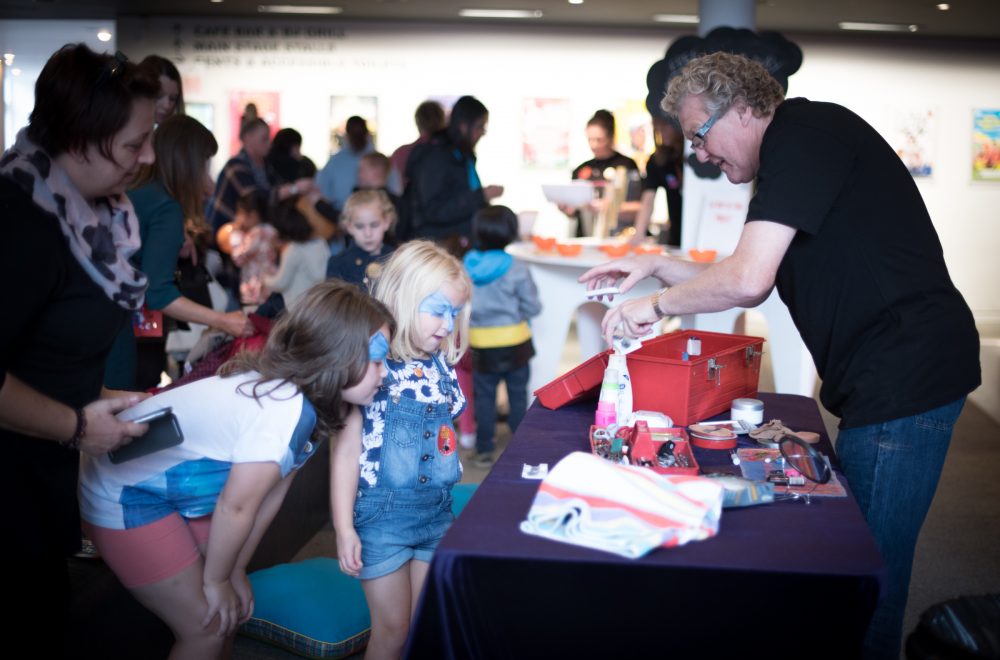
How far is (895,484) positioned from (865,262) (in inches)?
17.8

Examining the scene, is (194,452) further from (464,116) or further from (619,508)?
(464,116)

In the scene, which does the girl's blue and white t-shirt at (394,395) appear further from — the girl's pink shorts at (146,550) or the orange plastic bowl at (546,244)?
the orange plastic bowl at (546,244)

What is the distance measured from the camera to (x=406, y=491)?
83.2 inches

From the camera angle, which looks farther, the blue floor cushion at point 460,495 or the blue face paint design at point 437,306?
the blue floor cushion at point 460,495

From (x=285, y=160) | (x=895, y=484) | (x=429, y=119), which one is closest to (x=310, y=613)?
(x=895, y=484)

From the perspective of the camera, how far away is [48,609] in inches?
65.2

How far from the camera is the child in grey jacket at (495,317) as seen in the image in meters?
4.32

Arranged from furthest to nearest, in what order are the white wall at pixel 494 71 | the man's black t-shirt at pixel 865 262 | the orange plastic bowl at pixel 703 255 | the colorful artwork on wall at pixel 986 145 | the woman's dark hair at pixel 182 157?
the colorful artwork on wall at pixel 986 145, the white wall at pixel 494 71, the orange plastic bowl at pixel 703 255, the woman's dark hair at pixel 182 157, the man's black t-shirt at pixel 865 262

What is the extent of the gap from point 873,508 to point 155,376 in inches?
96.8

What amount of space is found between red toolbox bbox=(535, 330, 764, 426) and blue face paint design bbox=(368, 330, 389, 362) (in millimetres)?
591

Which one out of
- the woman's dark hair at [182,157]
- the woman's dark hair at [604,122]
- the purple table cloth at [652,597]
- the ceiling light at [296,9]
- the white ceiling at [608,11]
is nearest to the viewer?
the purple table cloth at [652,597]

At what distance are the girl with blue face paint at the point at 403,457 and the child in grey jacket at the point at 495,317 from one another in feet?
6.82

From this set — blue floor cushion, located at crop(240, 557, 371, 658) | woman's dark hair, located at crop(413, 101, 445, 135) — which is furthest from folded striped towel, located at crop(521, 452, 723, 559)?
woman's dark hair, located at crop(413, 101, 445, 135)

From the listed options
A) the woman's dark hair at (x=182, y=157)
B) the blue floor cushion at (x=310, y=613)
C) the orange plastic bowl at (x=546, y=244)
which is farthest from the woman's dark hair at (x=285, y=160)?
the blue floor cushion at (x=310, y=613)
